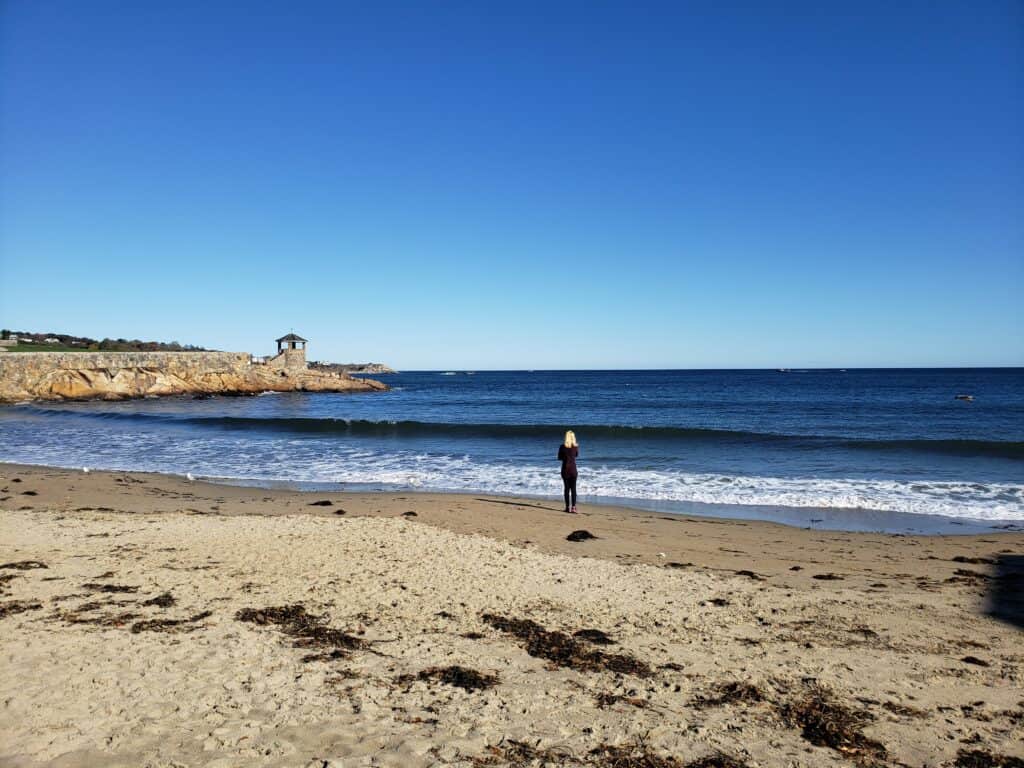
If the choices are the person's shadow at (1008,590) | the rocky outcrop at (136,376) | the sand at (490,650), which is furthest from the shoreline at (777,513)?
the rocky outcrop at (136,376)

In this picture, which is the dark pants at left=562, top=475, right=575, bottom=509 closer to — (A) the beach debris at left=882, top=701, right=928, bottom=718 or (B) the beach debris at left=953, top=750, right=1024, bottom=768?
(A) the beach debris at left=882, top=701, right=928, bottom=718

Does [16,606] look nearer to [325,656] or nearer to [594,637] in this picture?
[325,656]

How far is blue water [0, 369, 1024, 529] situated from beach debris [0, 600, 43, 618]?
1082 centimetres

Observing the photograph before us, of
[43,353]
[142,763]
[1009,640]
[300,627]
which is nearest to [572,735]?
[142,763]

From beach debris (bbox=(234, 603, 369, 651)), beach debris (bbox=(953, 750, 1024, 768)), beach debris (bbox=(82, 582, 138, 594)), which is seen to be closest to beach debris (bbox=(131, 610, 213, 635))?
beach debris (bbox=(234, 603, 369, 651))

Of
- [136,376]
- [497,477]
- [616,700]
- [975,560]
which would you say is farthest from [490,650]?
[136,376]

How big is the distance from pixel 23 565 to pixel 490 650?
624 centimetres

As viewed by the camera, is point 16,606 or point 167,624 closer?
point 167,624

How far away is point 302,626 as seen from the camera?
6.24 meters

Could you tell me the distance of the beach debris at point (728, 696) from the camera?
189 inches

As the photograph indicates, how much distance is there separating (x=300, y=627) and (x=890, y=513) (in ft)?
42.5

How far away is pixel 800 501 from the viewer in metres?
15.2

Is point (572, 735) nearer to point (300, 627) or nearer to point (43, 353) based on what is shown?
point (300, 627)

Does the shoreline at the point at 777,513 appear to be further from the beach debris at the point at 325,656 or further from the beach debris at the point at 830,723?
the beach debris at the point at 325,656
